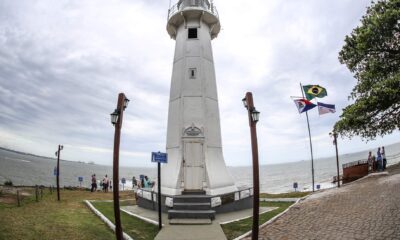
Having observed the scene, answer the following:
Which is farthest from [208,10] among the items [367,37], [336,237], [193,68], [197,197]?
[336,237]

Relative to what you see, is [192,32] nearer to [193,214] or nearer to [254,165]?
[193,214]

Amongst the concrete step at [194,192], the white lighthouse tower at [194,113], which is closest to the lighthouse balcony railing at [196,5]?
the white lighthouse tower at [194,113]

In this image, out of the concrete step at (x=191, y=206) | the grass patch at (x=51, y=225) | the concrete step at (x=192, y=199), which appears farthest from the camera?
the concrete step at (x=192, y=199)

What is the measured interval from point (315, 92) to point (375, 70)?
21.7 feet

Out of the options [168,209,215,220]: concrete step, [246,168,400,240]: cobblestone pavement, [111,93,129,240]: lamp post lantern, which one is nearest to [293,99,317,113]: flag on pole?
[246,168,400,240]: cobblestone pavement

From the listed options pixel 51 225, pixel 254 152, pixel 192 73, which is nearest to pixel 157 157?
pixel 254 152

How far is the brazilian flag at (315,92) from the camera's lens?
65.7 feet

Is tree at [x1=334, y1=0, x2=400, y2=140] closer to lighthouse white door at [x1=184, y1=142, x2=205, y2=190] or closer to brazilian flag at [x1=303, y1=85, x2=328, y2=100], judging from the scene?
brazilian flag at [x1=303, y1=85, x2=328, y2=100]

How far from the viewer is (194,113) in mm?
15281

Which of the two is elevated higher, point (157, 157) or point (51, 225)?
point (157, 157)

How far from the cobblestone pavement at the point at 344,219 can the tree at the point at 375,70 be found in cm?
339

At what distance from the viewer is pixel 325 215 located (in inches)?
416

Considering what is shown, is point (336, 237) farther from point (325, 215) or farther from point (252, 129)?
point (252, 129)

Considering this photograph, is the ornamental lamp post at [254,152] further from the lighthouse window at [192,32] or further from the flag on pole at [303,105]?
the flag on pole at [303,105]
